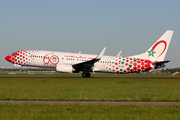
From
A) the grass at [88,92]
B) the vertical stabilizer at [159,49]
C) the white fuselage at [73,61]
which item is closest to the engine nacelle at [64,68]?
the white fuselage at [73,61]

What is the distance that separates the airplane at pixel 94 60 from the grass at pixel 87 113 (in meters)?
30.4

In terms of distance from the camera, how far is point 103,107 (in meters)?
13.6

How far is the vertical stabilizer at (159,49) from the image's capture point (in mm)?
50031

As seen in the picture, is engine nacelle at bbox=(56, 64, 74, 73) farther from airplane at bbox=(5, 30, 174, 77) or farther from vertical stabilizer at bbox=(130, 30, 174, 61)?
vertical stabilizer at bbox=(130, 30, 174, 61)

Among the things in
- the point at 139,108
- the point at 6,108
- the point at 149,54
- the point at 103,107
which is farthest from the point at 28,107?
the point at 149,54

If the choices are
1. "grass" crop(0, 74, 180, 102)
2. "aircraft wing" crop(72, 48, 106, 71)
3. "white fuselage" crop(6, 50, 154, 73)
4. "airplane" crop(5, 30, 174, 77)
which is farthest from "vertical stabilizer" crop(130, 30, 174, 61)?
"grass" crop(0, 74, 180, 102)

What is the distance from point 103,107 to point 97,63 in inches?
1321

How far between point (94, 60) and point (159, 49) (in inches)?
568

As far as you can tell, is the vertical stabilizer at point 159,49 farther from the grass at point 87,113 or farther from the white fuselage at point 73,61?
the grass at point 87,113

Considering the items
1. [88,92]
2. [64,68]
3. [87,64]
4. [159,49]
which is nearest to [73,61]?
[87,64]

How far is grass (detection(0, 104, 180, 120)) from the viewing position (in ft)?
35.9

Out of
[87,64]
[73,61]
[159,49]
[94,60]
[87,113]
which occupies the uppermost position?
[159,49]

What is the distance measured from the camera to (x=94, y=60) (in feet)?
146

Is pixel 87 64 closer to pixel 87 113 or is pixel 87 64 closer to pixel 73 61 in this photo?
pixel 73 61
